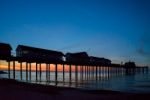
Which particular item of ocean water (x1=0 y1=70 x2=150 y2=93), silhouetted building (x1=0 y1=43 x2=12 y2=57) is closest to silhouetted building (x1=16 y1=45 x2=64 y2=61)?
silhouetted building (x1=0 y1=43 x2=12 y2=57)

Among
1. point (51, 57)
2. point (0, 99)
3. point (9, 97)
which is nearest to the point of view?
point (0, 99)

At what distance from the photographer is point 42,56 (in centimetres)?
4019

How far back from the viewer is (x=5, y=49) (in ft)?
107

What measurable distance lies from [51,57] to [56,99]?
2778 centimetres

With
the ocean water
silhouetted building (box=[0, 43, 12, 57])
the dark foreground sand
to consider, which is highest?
silhouetted building (box=[0, 43, 12, 57])

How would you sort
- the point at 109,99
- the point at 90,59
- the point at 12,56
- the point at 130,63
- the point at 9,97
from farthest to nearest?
the point at 130,63 < the point at 90,59 < the point at 12,56 < the point at 109,99 < the point at 9,97

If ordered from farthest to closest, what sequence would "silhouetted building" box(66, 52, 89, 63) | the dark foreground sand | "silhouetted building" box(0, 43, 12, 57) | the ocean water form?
1. "silhouetted building" box(66, 52, 89, 63)
2. "silhouetted building" box(0, 43, 12, 57)
3. the ocean water
4. the dark foreground sand

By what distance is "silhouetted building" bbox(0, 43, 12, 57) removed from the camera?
A: 104 ft

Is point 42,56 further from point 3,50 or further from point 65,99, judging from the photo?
point 65,99

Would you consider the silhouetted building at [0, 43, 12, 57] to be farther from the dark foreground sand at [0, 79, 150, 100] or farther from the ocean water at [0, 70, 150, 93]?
the dark foreground sand at [0, 79, 150, 100]

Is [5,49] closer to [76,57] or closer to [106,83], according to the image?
[106,83]

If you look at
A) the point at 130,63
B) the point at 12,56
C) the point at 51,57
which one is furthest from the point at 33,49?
the point at 130,63

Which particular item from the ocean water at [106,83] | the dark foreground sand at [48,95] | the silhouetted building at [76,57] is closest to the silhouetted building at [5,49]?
the ocean water at [106,83]

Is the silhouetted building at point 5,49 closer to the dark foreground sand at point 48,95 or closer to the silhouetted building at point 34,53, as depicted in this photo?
the silhouetted building at point 34,53
